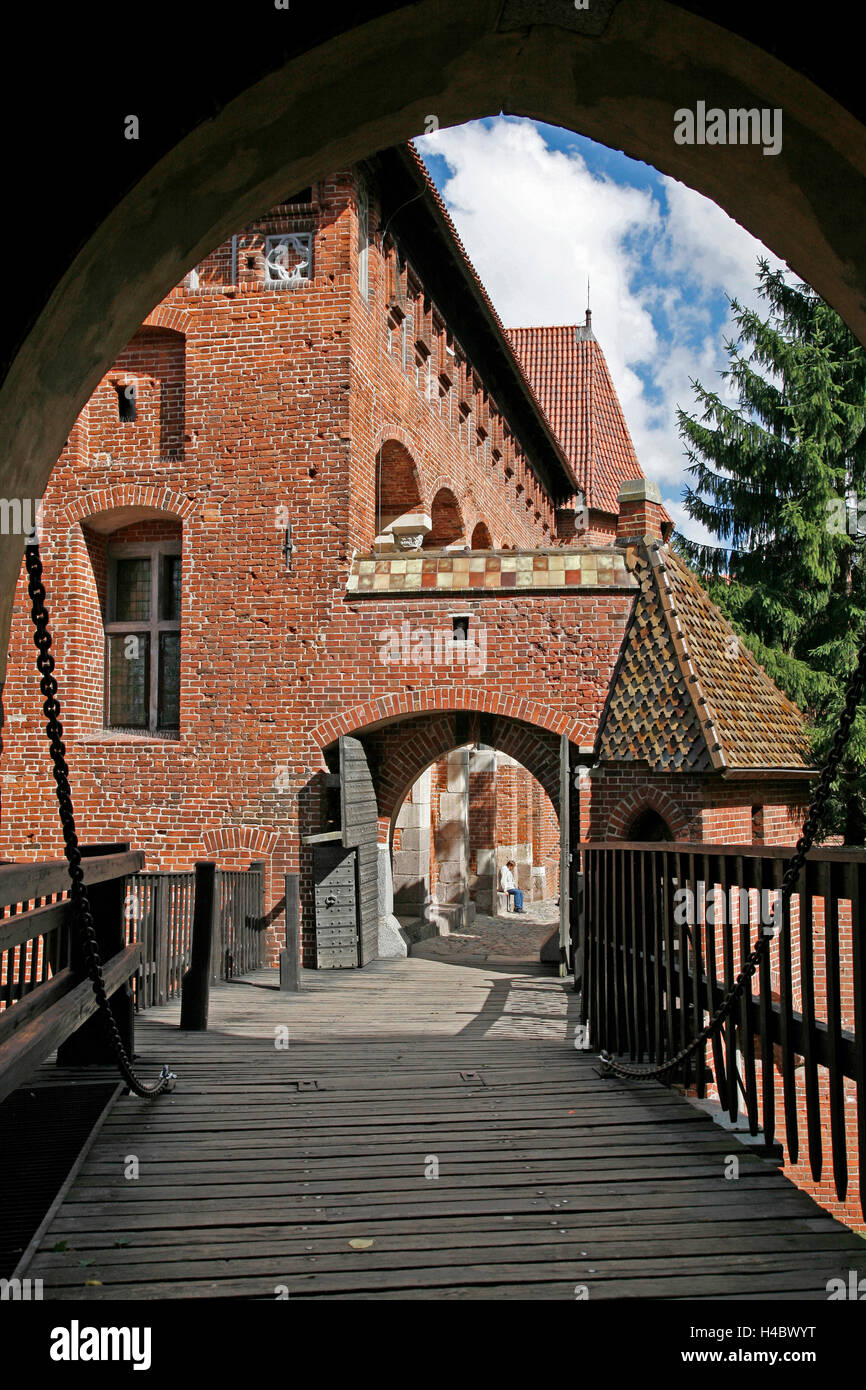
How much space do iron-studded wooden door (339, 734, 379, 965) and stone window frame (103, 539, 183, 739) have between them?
242 centimetres

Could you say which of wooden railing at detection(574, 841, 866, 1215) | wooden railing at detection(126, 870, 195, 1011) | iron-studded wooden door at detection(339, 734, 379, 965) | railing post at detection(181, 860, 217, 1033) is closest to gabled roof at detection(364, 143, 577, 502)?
iron-studded wooden door at detection(339, 734, 379, 965)

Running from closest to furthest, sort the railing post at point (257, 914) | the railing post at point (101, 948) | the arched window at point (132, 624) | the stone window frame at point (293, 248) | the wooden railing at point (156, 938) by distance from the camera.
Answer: the railing post at point (101, 948) → the wooden railing at point (156, 938) → the railing post at point (257, 914) → the stone window frame at point (293, 248) → the arched window at point (132, 624)

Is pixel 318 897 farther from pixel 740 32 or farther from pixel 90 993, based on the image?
pixel 740 32

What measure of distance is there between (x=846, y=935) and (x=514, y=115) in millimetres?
11331

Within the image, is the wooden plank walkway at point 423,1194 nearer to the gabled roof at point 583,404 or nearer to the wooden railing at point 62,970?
the wooden railing at point 62,970

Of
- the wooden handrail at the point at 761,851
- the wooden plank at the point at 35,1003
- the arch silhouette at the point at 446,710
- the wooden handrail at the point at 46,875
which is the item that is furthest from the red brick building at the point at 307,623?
the wooden plank at the point at 35,1003

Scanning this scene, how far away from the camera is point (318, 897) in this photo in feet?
41.5

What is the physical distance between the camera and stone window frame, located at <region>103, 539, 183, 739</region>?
1410 cm

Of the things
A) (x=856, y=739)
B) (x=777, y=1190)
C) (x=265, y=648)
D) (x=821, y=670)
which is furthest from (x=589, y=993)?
(x=821, y=670)

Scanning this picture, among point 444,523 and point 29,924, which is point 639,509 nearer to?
point 444,523

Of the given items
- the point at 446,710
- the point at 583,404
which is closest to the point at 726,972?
the point at 446,710

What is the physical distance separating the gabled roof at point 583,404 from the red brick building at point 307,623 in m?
20.3

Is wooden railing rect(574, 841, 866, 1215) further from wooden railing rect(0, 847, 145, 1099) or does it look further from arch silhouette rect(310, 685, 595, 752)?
arch silhouette rect(310, 685, 595, 752)

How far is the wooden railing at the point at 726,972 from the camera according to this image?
3.37 metres
